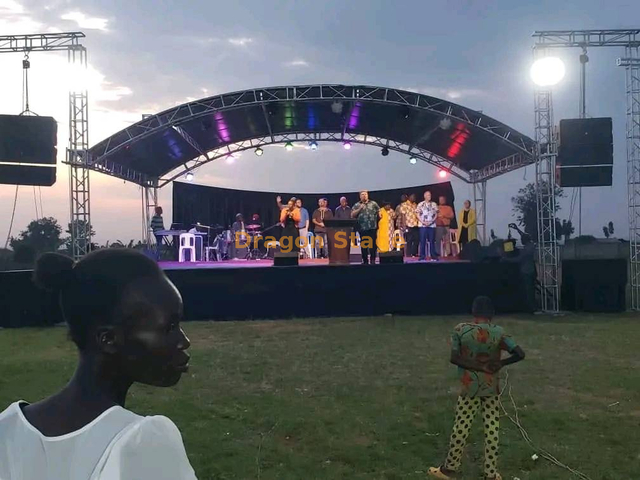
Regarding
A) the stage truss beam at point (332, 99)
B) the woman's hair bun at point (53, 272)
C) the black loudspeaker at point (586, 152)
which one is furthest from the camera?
the stage truss beam at point (332, 99)

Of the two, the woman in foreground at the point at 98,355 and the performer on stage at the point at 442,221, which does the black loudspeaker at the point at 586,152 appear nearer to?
the performer on stage at the point at 442,221

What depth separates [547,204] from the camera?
1348cm

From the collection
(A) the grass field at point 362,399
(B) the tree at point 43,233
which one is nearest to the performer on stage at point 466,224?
(A) the grass field at point 362,399

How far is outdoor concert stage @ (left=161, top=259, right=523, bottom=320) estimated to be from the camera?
12203 mm

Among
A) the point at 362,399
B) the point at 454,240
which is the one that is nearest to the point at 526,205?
the point at 454,240

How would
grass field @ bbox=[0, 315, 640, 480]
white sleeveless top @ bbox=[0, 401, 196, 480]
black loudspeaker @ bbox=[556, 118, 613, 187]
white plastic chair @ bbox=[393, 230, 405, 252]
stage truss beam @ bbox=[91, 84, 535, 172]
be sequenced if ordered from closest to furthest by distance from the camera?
white sleeveless top @ bbox=[0, 401, 196, 480]
grass field @ bbox=[0, 315, 640, 480]
black loudspeaker @ bbox=[556, 118, 613, 187]
stage truss beam @ bbox=[91, 84, 535, 172]
white plastic chair @ bbox=[393, 230, 405, 252]

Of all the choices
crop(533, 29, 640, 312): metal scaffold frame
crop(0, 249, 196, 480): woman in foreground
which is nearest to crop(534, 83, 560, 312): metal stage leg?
crop(533, 29, 640, 312): metal scaffold frame

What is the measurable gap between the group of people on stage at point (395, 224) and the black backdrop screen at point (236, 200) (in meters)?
5.09

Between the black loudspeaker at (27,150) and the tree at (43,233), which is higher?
the black loudspeaker at (27,150)

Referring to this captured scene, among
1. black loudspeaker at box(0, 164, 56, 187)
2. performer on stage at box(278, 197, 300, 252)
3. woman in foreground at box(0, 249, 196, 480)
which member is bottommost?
woman in foreground at box(0, 249, 196, 480)

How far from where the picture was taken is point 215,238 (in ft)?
64.1

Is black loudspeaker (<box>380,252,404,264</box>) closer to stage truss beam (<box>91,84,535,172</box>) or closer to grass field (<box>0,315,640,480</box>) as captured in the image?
grass field (<box>0,315,640,480</box>)

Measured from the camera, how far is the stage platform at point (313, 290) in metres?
12.2

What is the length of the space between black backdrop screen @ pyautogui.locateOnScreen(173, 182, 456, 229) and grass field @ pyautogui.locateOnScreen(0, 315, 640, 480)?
11.1 m
